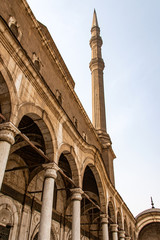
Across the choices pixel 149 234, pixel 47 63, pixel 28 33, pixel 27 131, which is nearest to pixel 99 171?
pixel 27 131

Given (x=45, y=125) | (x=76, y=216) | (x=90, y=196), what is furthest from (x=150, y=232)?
(x=45, y=125)

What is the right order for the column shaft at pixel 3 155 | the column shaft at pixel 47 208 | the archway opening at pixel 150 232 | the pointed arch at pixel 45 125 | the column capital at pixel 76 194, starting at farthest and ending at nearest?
the archway opening at pixel 150 232
the column capital at pixel 76 194
the pointed arch at pixel 45 125
the column shaft at pixel 47 208
the column shaft at pixel 3 155

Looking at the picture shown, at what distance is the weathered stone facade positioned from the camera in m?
7.34

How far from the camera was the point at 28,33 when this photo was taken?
9.96 m

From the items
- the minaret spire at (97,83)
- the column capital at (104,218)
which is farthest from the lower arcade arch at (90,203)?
the minaret spire at (97,83)

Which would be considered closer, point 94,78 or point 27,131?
point 27,131

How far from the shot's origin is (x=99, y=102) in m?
25.7

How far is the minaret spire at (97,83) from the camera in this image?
24753mm

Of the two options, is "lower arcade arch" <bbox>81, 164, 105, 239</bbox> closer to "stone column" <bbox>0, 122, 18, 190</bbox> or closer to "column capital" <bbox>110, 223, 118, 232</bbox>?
"column capital" <bbox>110, 223, 118, 232</bbox>

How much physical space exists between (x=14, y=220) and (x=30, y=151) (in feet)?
10.7

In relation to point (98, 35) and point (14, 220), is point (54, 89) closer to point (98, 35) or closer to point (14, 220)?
point (14, 220)

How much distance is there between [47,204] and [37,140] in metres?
3.77

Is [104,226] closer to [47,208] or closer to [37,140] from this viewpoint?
[37,140]

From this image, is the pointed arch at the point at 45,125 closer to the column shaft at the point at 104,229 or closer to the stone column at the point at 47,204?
the stone column at the point at 47,204
